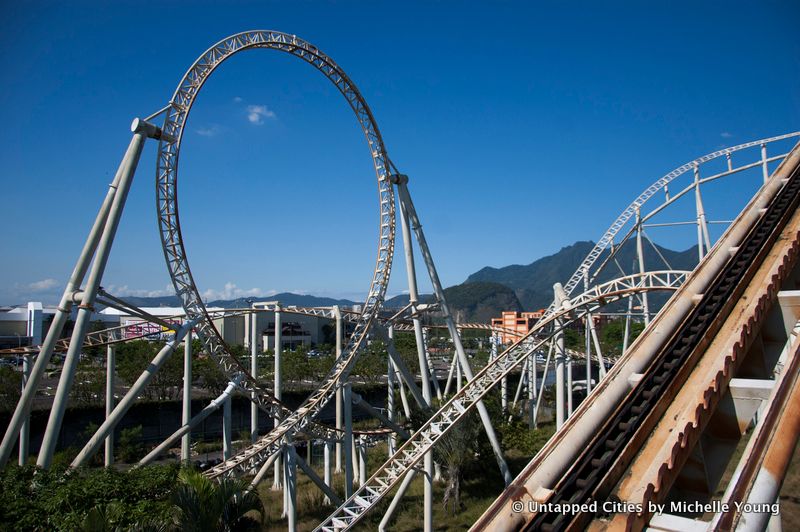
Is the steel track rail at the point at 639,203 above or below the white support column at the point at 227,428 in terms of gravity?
above

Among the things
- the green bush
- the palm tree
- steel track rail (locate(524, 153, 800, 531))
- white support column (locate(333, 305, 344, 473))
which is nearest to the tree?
white support column (locate(333, 305, 344, 473))

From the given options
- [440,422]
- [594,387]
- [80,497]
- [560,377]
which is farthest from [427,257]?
[80,497]

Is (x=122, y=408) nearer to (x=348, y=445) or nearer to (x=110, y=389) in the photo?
(x=348, y=445)

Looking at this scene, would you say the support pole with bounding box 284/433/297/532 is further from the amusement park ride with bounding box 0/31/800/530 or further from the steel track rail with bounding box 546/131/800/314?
the steel track rail with bounding box 546/131/800/314

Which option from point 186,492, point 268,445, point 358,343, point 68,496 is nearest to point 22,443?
point 268,445

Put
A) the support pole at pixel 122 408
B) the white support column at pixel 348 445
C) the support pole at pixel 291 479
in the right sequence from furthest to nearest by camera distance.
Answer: the white support column at pixel 348 445 → the support pole at pixel 291 479 → the support pole at pixel 122 408

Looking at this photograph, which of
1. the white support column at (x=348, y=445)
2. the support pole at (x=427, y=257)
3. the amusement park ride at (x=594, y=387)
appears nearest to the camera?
the amusement park ride at (x=594, y=387)

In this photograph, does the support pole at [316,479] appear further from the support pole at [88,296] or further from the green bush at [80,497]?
the green bush at [80,497]

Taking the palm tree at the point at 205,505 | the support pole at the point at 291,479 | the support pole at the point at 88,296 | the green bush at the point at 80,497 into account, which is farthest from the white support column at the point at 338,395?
the palm tree at the point at 205,505
